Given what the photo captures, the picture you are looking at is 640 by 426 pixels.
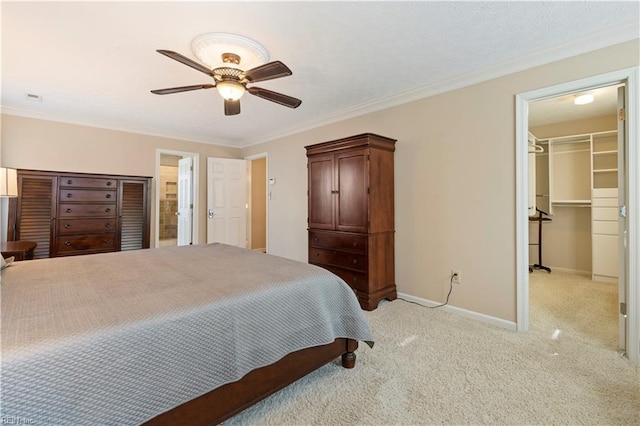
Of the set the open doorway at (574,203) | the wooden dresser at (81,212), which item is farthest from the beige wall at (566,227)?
the wooden dresser at (81,212)

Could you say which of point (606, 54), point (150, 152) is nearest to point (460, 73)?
point (606, 54)

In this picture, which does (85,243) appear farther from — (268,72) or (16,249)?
(268,72)

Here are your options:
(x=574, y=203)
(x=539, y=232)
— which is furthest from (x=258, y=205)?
(x=574, y=203)

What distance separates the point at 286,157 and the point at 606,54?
3907 millimetres

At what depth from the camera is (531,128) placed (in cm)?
482

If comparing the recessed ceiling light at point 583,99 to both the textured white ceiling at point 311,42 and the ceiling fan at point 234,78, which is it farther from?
the ceiling fan at point 234,78

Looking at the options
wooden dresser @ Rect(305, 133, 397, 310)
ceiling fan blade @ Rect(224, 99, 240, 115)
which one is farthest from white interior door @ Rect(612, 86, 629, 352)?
ceiling fan blade @ Rect(224, 99, 240, 115)

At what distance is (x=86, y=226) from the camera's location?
3.97 meters

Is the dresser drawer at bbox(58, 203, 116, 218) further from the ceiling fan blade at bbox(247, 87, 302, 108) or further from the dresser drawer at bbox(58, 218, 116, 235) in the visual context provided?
the ceiling fan blade at bbox(247, 87, 302, 108)

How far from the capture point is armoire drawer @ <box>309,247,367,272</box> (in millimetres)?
3119

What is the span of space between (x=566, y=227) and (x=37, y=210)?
25.3ft

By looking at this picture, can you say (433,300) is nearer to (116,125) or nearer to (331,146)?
(331,146)

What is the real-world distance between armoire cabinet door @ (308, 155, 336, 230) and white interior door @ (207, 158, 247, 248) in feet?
8.08

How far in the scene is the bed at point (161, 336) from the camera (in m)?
0.94
